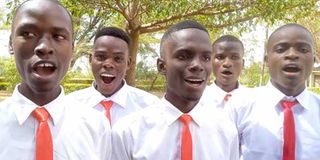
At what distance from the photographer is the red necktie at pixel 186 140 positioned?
7.83 ft

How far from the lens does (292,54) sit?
9.39 feet

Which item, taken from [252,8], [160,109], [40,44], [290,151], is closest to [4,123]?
[40,44]

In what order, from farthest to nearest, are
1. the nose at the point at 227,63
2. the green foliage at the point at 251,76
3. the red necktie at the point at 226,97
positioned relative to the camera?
the green foliage at the point at 251,76, the nose at the point at 227,63, the red necktie at the point at 226,97

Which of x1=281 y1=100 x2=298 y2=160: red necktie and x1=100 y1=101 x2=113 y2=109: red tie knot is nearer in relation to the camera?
x1=281 y1=100 x2=298 y2=160: red necktie

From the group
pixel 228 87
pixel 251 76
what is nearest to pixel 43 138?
pixel 228 87

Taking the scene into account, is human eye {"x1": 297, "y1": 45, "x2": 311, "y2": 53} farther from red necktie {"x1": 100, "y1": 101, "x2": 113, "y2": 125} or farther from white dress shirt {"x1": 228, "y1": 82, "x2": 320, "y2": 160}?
red necktie {"x1": 100, "y1": 101, "x2": 113, "y2": 125}

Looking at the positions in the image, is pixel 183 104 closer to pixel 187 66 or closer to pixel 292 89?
pixel 187 66

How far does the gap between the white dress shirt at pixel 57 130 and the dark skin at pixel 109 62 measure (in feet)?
5.30

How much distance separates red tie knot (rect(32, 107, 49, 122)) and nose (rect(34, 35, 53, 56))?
314mm

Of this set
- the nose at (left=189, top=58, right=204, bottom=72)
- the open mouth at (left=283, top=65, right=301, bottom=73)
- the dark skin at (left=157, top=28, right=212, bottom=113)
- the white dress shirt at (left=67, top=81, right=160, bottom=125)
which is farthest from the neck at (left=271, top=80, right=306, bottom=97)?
the white dress shirt at (left=67, top=81, right=160, bottom=125)

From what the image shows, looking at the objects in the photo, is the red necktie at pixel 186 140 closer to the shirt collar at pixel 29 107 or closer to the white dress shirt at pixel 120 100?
the shirt collar at pixel 29 107

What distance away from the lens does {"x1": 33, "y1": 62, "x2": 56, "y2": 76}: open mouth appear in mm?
2008

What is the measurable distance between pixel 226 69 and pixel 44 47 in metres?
3.20

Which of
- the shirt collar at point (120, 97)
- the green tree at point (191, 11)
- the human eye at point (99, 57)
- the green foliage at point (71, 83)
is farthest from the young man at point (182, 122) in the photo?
the green foliage at point (71, 83)
